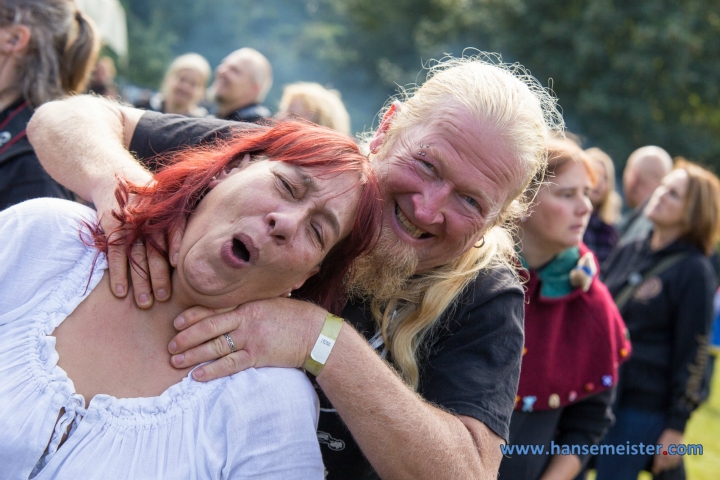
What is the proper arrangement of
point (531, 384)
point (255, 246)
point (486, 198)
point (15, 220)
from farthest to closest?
point (531, 384), point (486, 198), point (15, 220), point (255, 246)

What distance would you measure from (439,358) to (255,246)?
0.73 meters

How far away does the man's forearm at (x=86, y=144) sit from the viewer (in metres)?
2.10

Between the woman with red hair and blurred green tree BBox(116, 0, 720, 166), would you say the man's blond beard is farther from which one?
blurred green tree BBox(116, 0, 720, 166)

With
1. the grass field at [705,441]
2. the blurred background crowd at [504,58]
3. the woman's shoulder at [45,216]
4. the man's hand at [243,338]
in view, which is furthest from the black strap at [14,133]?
Result: the grass field at [705,441]

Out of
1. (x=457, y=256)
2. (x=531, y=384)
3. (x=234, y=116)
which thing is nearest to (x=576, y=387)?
(x=531, y=384)

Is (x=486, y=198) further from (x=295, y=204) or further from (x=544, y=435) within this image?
(x=544, y=435)

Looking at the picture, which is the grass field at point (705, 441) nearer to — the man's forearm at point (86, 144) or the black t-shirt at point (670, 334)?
the black t-shirt at point (670, 334)

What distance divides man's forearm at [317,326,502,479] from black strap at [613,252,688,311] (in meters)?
3.13

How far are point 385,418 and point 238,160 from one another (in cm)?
80

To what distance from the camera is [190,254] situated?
173cm

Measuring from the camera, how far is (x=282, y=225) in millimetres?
1690

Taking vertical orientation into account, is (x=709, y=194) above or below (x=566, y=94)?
above

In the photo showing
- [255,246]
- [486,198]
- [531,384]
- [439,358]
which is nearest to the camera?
[255,246]

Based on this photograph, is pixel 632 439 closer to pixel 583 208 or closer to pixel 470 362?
pixel 583 208
